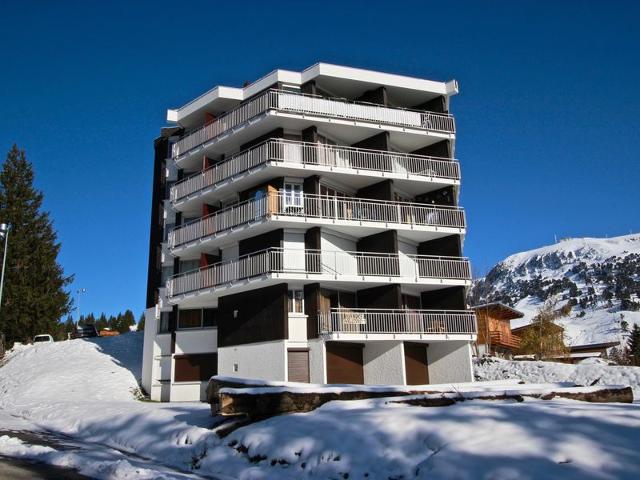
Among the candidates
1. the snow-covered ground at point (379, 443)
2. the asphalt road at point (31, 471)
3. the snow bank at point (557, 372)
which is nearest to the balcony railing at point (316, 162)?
the snow bank at point (557, 372)

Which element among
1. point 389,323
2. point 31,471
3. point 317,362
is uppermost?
point 389,323

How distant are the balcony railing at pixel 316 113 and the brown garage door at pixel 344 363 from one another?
11.0m

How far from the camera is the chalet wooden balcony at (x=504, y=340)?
4794 centimetres

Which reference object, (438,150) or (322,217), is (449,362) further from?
(438,150)

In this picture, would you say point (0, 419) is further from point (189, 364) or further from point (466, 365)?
point (466, 365)

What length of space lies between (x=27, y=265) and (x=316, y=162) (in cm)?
2847

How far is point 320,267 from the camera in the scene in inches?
1040

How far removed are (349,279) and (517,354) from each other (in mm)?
29879

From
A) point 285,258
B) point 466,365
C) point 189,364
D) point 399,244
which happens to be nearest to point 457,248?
point 399,244

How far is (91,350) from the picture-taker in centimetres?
3744

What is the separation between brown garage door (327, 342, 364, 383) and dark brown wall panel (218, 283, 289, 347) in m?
2.40

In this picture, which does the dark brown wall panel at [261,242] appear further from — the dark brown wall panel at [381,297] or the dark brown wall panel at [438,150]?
the dark brown wall panel at [438,150]

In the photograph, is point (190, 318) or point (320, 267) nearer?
point (320, 267)

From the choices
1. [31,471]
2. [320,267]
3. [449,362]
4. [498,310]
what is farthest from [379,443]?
[498,310]
